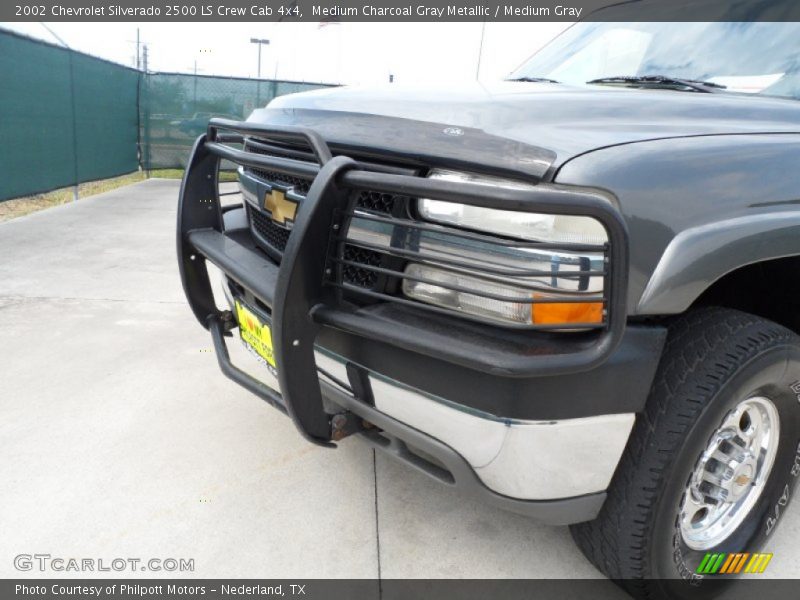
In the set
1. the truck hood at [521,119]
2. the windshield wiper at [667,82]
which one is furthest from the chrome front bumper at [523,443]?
the windshield wiper at [667,82]

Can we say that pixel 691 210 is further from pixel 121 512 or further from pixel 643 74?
pixel 121 512

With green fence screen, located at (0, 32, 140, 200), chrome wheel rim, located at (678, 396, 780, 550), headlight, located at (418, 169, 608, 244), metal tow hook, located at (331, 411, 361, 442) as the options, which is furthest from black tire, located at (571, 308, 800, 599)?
green fence screen, located at (0, 32, 140, 200)

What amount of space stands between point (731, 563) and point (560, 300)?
129 centimetres

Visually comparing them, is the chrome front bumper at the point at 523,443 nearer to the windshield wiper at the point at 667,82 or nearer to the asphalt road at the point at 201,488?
the asphalt road at the point at 201,488

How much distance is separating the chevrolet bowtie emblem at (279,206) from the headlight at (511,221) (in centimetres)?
48

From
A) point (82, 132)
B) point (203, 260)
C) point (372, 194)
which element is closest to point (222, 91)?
point (82, 132)

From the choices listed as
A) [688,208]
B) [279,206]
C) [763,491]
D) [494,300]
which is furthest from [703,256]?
[279,206]

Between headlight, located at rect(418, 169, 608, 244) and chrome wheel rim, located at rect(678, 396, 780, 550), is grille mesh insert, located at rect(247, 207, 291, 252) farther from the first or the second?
chrome wheel rim, located at rect(678, 396, 780, 550)

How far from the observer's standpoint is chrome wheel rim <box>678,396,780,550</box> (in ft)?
6.18

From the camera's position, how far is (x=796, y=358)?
5.84 feet

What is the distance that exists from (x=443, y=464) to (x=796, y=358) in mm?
1048

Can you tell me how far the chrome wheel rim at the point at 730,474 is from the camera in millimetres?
1884

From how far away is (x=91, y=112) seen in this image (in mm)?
9570

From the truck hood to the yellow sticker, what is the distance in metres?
0.65
